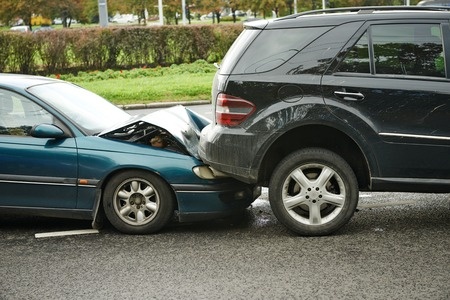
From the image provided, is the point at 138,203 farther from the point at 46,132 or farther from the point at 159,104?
the point at 159,104

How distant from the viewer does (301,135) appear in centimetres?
649

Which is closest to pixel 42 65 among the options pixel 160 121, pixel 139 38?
pixel 139 38

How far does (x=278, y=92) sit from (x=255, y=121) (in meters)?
0.29

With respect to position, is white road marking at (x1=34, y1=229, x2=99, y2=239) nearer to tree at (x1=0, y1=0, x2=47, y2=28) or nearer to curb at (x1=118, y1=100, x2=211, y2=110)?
curb at (x1=118, y1=100, x2=211, y2=110)

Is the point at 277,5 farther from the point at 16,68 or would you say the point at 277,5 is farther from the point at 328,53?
the point at 328,53

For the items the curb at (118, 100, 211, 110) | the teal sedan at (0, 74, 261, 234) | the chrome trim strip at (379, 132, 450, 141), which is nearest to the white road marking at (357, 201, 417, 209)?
the teal sedan at (0, 74, 261, 234)

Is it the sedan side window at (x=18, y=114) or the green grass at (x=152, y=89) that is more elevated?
the sedan side window at (x=18, y=114)

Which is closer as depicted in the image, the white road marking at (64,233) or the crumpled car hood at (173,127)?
the white road marking at (64,233)

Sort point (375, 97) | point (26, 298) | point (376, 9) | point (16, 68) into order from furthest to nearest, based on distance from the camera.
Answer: point (16, 68), point (376, 9), point (375, 97), point (26, 298)

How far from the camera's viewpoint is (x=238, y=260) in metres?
5.74

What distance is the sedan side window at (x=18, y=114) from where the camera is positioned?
22.5ft

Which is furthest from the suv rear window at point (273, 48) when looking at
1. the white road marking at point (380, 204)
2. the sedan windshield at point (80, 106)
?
the white road marking at point (380, 204)

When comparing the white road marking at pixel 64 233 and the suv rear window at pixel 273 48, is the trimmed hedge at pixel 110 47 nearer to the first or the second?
the white road marking at pixel 64 233

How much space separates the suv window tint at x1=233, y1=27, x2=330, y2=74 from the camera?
6.40m
